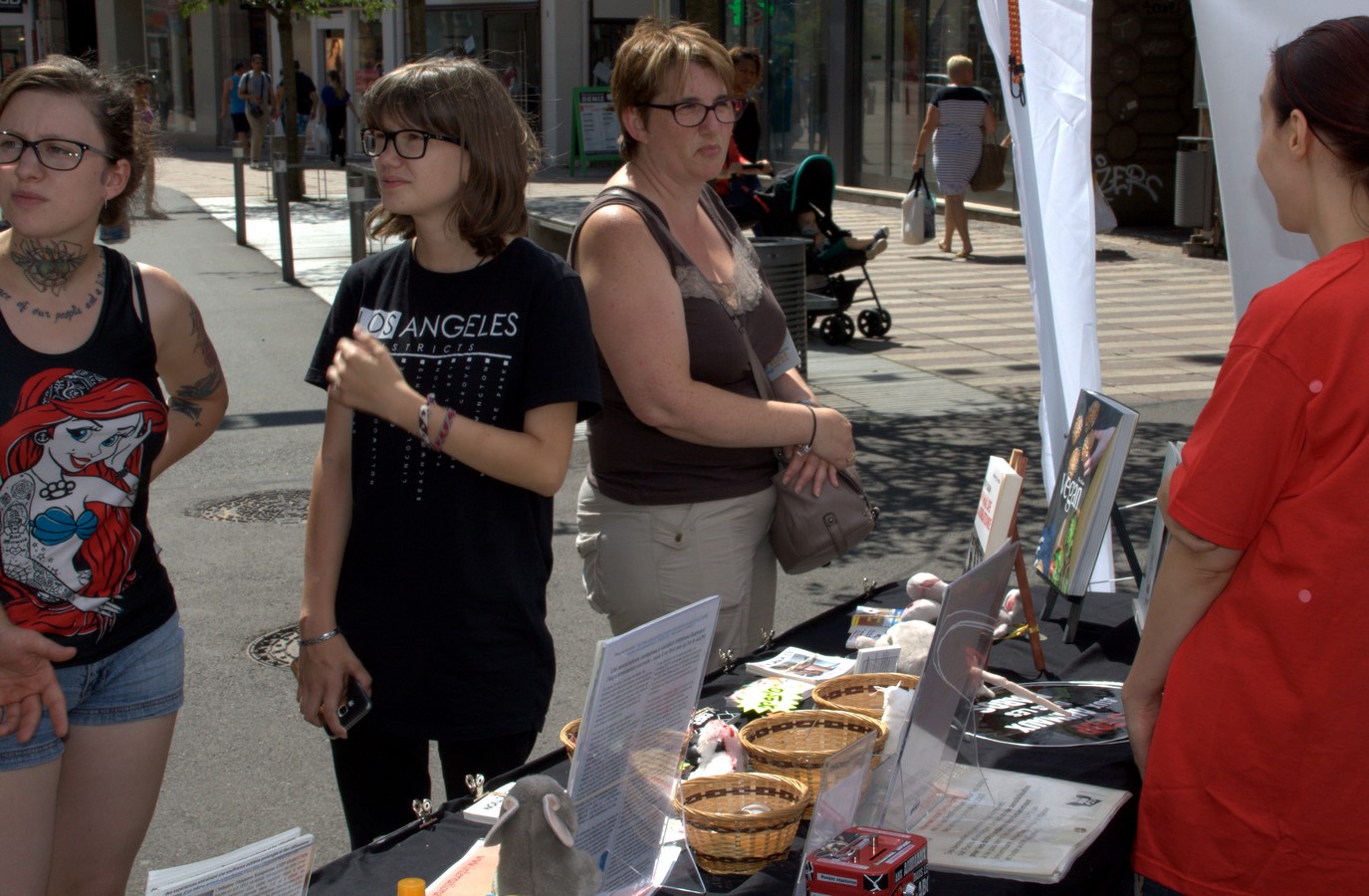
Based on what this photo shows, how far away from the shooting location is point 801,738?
2.37 m

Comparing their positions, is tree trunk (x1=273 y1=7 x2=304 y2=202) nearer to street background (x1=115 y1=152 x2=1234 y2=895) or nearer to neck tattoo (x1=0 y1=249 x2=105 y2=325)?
street background (x1=115 y1=152 x2=1234 y2=895)

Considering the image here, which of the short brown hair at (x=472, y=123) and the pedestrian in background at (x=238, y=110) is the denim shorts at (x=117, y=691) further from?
the pedestrian in background at (x=238, y=110)

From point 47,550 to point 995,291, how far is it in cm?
1233

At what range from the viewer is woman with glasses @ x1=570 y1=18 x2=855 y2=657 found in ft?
9.38

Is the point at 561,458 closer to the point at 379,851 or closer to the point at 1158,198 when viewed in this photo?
the point at 379,851

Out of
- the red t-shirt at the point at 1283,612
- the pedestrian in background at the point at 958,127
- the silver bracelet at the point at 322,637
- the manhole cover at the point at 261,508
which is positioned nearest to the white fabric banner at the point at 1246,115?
the red t-shirt at the point at 1283,612

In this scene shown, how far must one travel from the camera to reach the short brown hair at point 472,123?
2.38 m

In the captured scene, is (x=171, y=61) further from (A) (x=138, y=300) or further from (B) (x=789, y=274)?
(A) (x=138, y=300)

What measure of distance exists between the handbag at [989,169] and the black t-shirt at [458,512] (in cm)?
1372

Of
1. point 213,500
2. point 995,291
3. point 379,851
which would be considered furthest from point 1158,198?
point 379,851

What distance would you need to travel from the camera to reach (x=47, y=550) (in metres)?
2.17

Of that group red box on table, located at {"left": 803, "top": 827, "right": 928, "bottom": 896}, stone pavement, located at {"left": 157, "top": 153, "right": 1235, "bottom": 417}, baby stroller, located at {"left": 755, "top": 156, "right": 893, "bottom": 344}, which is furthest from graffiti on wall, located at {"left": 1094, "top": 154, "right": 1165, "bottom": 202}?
red box on table, located at {"left": 803, "top": 827, "right": 928, "bottom": 896}

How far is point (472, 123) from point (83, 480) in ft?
2.83

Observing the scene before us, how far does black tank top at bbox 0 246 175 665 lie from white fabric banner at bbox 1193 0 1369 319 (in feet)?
8.51
